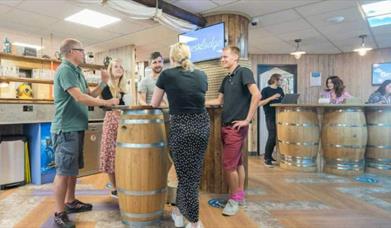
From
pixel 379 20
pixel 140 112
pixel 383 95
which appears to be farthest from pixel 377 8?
pixel 140 112

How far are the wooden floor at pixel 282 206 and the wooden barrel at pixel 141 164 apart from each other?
0.88 ft

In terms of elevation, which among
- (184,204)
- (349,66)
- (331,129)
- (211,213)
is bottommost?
(211,213)

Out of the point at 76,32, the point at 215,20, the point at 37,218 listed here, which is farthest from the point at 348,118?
the point at 76,32

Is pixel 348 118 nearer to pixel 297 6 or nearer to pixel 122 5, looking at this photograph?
pixel 297 6

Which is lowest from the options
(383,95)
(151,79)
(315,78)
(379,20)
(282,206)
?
(282,206)

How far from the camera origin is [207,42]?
3.98 m

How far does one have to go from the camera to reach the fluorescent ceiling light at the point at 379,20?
4380 millimetres

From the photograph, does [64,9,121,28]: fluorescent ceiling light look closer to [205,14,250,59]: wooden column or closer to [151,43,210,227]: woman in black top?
[205,14,250,59]: wooden column

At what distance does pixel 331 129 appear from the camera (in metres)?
4.08

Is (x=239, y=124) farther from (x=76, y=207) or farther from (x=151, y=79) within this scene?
(x=76, y=207)

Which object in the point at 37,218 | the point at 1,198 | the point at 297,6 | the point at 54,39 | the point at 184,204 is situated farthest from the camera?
the point at 54,39

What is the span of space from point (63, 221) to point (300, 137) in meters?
3.45

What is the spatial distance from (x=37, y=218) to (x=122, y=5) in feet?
7.84

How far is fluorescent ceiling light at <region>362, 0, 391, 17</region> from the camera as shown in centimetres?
387
